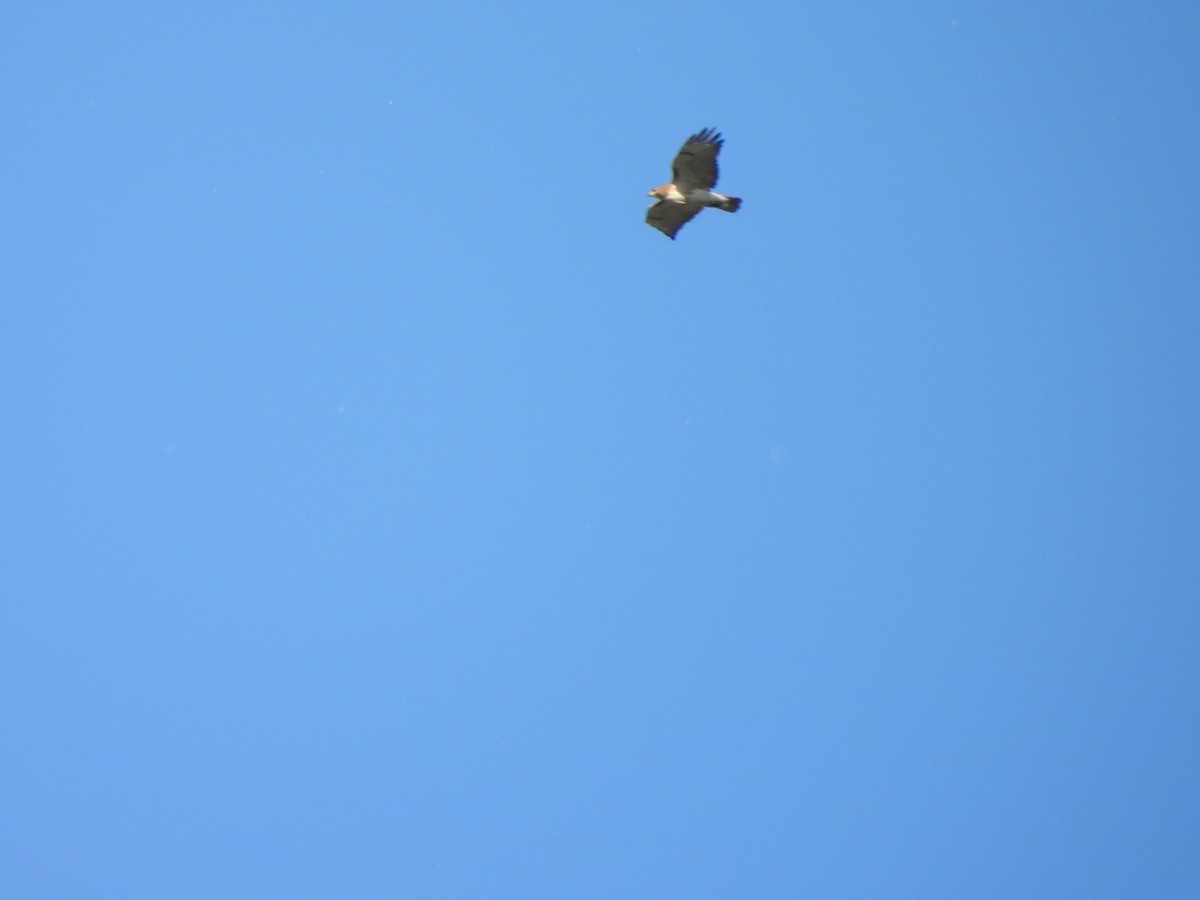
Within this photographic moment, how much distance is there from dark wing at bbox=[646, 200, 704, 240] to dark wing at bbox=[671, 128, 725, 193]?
14cm

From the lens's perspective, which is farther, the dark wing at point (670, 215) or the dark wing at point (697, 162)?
the dark wing at point (670, 215)

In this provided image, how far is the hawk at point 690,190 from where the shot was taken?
23.3ft

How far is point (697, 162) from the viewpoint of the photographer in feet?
23.5

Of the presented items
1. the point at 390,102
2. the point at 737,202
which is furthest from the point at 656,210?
the point at 390,102

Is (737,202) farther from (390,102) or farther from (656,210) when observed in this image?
(390,102)

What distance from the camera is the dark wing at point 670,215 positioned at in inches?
293

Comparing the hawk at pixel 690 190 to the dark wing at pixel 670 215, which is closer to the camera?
the hawk at pixel 690 190

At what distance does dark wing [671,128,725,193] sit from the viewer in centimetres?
710

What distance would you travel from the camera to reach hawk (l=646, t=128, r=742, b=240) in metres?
7.11

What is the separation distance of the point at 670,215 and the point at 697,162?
0.45m

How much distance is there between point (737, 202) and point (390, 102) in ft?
13.6

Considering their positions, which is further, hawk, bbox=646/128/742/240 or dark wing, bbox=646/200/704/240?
dark wing, bbox=646/200/704/240

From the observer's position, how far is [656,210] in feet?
24.5

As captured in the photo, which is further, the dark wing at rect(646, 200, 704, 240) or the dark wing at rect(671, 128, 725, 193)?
the dark wing at rect(646, 200, 704, 240)
